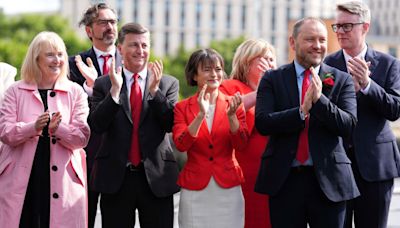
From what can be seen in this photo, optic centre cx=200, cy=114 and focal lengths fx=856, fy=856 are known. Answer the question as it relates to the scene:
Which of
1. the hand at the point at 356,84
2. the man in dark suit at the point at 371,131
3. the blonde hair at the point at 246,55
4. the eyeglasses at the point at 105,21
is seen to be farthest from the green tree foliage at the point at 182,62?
the hand at the point at 356,84

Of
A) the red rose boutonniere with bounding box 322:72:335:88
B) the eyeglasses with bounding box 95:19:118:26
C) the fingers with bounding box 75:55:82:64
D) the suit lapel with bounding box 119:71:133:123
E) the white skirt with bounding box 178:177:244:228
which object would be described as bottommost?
the white skirt with bounding box 178:177:244:228

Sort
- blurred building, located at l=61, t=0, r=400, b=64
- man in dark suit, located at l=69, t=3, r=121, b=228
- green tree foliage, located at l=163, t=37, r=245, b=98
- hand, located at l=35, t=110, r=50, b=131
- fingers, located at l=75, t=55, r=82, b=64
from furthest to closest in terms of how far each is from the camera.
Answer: blurred building, located at l=61, t=0, r=400, b=64
green tree foliage, located at l=163, t=37, r=245, b=98
man in dark suit, located at l=69, t=3, r=121, b=228
fingers, located at l=75, t=55, r=82, b=64
hand, located at l=35, t=110, r=50, b=131

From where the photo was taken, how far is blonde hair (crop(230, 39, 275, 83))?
680cm

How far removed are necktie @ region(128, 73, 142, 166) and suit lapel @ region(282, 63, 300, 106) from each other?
113 cm

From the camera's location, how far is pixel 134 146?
6266 millimetres

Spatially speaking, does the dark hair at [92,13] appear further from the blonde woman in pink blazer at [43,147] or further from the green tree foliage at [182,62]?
the green tree foliage at [182,62]

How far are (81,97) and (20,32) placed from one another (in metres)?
66.0

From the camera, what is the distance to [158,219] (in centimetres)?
623

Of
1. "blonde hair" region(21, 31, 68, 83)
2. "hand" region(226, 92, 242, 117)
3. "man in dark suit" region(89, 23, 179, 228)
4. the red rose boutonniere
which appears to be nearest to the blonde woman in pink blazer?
"blonde hair" region(21, 31, 68, 83)

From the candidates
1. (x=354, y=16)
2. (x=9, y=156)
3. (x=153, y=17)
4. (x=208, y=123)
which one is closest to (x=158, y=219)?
(x=208, y=123)

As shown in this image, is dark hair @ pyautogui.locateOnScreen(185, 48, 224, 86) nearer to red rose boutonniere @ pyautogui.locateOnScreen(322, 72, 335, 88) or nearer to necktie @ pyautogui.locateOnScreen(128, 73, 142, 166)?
necktie @ pyautogui.locateOnScreen(128, 73, 142, 166)

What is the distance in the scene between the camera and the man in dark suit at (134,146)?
6176 mm

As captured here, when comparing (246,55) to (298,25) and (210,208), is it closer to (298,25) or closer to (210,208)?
(298,25)

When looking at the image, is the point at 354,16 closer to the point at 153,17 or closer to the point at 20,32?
the point at 20,32
